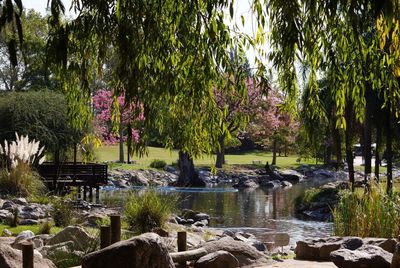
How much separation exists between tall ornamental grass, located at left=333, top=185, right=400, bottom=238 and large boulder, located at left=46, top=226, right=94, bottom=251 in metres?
3.89

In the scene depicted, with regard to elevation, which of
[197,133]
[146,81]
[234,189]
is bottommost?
[234,189]

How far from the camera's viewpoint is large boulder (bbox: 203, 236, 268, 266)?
307 inches

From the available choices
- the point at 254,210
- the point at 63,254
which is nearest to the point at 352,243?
the point at 63,254

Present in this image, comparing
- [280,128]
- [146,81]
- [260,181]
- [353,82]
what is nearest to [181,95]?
[146,81]

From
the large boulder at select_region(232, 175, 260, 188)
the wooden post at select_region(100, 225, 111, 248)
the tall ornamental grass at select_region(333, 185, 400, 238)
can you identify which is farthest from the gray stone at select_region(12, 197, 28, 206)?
the large boulder at select_region(232, 175, 260, 188)

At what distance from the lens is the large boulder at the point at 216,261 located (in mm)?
6941

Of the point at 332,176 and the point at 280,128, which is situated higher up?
the point at 280,128

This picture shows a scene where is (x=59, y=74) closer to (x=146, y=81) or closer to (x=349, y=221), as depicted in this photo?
(x=146, y=81)

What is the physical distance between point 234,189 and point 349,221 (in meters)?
21.8

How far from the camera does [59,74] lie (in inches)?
203

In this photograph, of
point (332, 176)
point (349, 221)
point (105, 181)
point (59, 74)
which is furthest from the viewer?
point (332, 176)

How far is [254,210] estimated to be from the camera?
22234 mm

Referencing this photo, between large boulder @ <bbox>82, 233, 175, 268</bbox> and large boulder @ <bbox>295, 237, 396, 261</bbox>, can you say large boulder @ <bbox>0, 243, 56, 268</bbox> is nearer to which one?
large boulder @ <bbox>82, 233, 175, 268</bbox>

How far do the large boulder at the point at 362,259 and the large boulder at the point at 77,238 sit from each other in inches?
132
